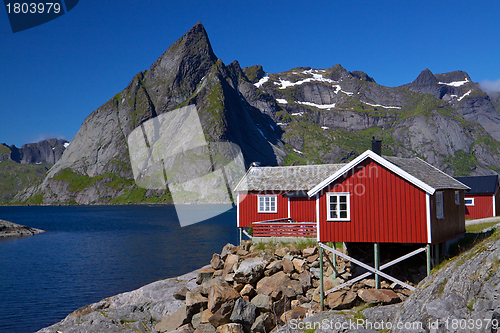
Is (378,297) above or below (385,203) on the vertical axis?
below

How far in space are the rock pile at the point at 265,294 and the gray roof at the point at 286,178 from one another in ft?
32.7

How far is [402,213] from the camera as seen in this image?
20938 millimetres

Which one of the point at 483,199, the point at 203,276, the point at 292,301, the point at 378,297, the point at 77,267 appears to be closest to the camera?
the point at 378,297

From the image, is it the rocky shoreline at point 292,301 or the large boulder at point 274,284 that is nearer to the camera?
the rocky shoreline at point 292,301

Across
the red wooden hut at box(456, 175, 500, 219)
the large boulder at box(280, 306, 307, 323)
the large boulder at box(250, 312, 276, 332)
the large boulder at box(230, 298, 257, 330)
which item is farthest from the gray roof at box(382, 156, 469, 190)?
the red wooden hut at box(456, 175, 500, 219)

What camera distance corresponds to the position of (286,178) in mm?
38438

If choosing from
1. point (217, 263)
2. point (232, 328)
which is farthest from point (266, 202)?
point (232, 328)

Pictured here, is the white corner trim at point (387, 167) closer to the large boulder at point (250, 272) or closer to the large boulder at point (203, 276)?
the large boulder at point (250, 272)

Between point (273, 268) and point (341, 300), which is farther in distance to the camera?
point (273, 268)

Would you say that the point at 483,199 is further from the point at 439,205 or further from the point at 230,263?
the point at 230,263

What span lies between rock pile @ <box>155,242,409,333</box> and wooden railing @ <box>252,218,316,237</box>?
67.5 inches

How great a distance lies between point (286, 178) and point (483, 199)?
76.8 feet

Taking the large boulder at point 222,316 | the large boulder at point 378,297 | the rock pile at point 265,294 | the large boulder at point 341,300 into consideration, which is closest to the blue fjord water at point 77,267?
the rock pile at point 265,294

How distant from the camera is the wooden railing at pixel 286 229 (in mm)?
28625
